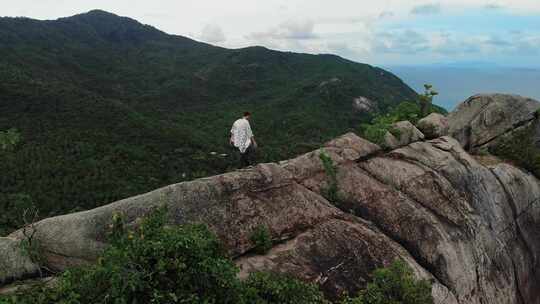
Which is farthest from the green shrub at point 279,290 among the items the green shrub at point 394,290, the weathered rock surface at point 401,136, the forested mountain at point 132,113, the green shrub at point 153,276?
the weathered rock surface at point 401,136

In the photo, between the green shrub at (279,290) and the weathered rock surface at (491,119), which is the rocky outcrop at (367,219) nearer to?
the green shrub at (279,290)

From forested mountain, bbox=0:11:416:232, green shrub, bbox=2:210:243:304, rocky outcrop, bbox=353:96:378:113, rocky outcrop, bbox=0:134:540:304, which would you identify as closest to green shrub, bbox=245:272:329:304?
green shrub, bbox=2:210:243:304

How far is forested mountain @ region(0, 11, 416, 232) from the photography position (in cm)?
5553

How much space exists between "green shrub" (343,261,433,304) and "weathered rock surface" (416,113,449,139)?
11988 mm

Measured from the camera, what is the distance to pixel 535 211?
19.9m

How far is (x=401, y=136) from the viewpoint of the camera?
18.9 meters

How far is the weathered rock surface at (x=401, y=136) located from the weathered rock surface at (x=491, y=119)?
3.80 metres

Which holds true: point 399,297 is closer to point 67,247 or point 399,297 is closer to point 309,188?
point 309,188

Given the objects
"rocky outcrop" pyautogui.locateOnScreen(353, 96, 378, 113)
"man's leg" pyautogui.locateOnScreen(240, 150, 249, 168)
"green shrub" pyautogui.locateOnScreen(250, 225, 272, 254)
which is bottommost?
"rocky outcrop" pyautogui.locateOnScreen(353, 96, 378, 113)

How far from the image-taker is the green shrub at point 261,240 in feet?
37.9

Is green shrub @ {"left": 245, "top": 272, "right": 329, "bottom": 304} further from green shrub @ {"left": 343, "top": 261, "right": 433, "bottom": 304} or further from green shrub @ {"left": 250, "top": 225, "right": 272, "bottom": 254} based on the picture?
green shrub @ {"left": 250, "top": 225, "right": 272, "bottom": 254}

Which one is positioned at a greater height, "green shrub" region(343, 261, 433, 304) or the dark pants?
the dark pants

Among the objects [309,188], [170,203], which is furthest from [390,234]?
[170,203]

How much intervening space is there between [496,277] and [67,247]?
16.4 metres
